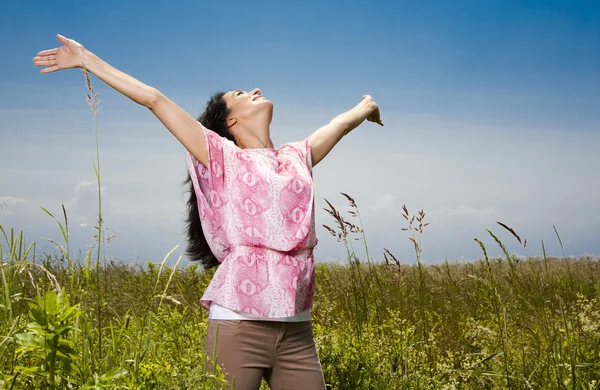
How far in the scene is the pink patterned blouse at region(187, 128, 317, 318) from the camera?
2.96m

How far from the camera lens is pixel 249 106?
3.51 m

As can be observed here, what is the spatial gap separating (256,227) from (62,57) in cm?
134

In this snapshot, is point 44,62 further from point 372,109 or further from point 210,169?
point 372,109

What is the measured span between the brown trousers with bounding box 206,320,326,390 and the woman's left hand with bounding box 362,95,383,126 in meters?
1.56

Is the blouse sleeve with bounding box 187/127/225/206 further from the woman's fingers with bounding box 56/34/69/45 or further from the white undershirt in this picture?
the woman's fingers with bounding box 56/34/69/45

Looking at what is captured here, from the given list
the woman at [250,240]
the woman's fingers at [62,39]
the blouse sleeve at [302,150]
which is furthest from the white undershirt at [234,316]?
the woman's fingers at [62,39]

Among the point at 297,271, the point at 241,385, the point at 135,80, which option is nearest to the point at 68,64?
the point at 135,80

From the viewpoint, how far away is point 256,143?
11.4 feet

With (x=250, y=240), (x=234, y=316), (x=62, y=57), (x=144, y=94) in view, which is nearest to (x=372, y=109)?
(x=250, y=240)

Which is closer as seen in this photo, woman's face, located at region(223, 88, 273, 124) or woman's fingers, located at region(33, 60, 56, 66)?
woman's fingers, located at region(33, 60, 56, 66)

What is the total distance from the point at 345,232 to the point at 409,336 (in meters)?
1.04

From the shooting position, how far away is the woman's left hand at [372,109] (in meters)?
4.06

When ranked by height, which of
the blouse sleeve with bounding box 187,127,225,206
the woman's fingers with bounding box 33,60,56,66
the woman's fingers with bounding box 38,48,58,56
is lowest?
the blouse sleeve with bounding box 187,127,225,206

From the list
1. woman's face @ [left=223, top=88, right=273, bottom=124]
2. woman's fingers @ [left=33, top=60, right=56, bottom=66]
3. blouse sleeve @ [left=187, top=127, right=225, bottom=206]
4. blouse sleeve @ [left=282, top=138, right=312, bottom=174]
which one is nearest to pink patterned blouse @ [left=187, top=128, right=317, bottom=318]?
blouse sleeve @ [left=187, top=127, right=225, bottom=206]
